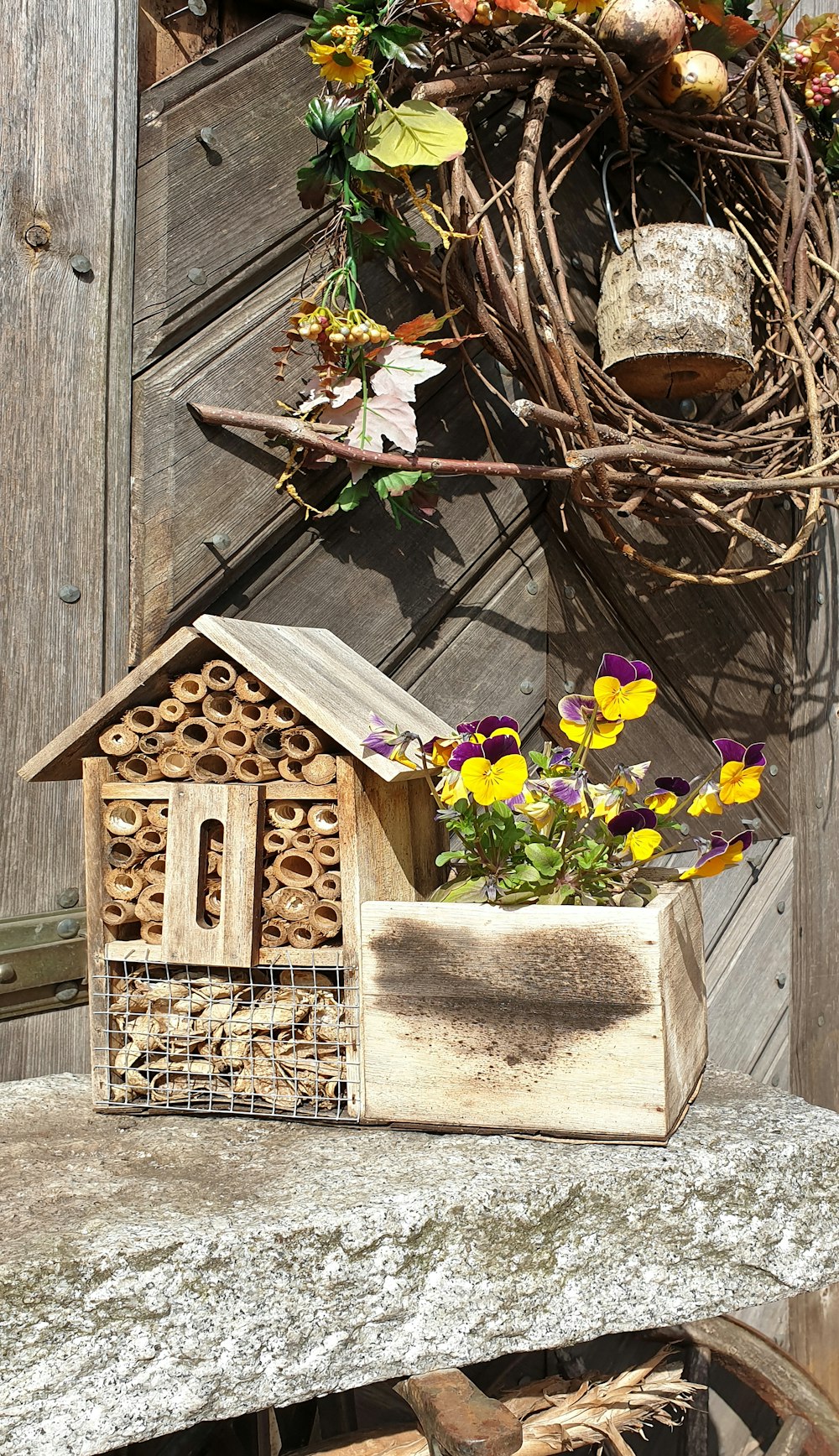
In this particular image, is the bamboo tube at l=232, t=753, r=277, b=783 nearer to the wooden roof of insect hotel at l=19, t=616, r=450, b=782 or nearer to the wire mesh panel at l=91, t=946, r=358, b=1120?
the wooden roof of insect hotel at l=19, t=616, r=450, b=782

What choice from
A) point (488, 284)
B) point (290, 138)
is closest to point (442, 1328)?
point (488, 284)

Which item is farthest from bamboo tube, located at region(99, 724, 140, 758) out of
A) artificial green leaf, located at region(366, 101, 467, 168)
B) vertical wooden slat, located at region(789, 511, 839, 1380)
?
vertical wooden slat, located at region(789, 511, 839, 1380)

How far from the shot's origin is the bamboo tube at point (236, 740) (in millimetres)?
1289

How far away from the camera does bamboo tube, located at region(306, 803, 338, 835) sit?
127 centimetres

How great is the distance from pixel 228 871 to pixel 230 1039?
7.6 inches

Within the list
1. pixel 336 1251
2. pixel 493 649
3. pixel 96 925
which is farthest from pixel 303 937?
pixel 493 649

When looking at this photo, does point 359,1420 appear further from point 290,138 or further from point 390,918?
point 290,138

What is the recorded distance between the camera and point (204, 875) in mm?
1295

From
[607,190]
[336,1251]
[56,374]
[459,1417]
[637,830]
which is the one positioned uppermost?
[607,190]

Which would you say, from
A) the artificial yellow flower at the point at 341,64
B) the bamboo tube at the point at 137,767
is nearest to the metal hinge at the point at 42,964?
the bamboo tube at the point at 137,767

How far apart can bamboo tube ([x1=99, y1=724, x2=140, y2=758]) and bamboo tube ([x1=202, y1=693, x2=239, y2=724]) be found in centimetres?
9

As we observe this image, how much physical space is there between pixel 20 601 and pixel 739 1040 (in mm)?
1628

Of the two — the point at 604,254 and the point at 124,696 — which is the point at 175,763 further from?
the point at 604,254

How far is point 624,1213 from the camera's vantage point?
1134 mm
